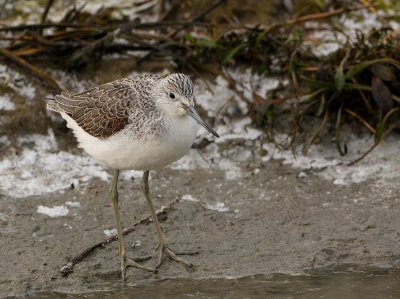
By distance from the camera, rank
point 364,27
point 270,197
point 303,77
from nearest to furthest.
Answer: point 270,197 → point 303,77 → point 364,27

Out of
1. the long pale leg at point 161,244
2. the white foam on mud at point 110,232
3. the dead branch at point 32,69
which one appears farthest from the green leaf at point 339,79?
the dead branch at point 32,69

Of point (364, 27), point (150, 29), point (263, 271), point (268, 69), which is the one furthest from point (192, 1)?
point (263, 271)

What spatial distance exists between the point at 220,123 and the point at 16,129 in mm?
2062

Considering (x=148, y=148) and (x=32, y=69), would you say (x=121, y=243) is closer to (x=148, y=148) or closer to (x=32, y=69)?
(x=148, y=148)

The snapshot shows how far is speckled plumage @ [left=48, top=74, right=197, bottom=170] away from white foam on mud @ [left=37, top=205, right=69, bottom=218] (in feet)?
2.67

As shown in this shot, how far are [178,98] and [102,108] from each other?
726 millimetres

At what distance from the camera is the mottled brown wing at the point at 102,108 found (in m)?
6.21

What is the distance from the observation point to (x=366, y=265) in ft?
20.9

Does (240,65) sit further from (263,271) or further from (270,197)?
(263,271)

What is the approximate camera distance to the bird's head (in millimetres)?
5996

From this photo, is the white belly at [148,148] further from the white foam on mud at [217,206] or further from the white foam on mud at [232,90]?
the white foam on mud at [232,90]

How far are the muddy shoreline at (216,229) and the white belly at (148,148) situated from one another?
0.85 meters

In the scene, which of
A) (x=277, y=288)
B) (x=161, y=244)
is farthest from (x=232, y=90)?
(x=277, y=288)

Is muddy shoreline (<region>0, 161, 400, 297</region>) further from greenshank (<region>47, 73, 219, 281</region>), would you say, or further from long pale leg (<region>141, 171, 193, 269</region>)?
greenshank (<region>47, 73, 219, 281</region>)
